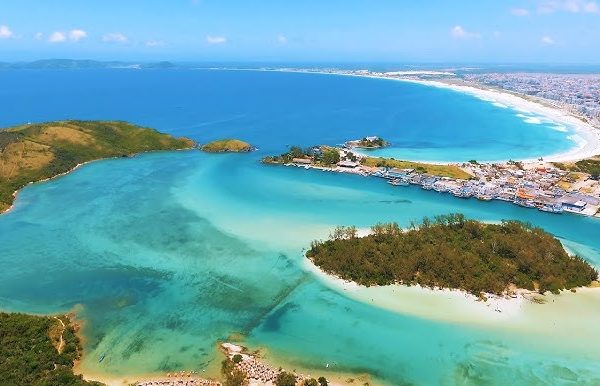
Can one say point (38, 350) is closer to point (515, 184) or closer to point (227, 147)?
point (515, 184)

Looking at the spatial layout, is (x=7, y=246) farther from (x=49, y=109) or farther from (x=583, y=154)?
(x=49, y=109)

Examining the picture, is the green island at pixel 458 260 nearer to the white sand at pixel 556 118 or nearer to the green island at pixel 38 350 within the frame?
the green island at pixel 38 350

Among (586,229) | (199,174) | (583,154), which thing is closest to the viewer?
(586,229)

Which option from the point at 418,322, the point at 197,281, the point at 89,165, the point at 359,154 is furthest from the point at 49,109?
the point at 418,322

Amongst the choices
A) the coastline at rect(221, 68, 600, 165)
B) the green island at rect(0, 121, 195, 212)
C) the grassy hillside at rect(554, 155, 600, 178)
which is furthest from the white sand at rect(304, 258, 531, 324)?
the green island at rect(0, 121, 195, 212)

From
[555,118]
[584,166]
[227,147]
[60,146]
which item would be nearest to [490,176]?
[584,166]
